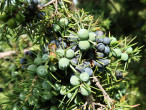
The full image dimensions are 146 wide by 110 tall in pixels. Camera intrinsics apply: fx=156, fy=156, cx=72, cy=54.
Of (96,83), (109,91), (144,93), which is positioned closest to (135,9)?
(144,93)

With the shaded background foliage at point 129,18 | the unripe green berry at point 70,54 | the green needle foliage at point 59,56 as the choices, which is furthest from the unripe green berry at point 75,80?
the shaded background foliage at point 129,18

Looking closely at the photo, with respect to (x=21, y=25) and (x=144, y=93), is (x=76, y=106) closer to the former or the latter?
(x=21, y=25)

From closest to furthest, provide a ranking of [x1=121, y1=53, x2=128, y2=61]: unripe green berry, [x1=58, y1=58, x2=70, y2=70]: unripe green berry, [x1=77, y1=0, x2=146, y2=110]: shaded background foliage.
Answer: [x1=58, y1=58, x2=70, y2=70]: unripe green berry < [x1=121, y1=53, x2=128, y2=61]: unripe green berry < [x1=77, y1=0, x2=146, y2=110]: shaded background foliage

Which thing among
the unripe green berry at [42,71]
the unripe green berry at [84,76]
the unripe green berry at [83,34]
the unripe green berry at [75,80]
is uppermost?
the unripe green berry at [83,34]

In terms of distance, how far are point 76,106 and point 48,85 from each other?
0.24 meters

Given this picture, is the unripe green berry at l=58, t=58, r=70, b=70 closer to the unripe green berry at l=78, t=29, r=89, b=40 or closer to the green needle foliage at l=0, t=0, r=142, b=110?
the green needle foliage at l=0, t=0, r=142, b=110

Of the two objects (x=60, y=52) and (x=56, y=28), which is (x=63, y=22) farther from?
(x=60, y=52)

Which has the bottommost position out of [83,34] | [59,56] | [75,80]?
[75,80]

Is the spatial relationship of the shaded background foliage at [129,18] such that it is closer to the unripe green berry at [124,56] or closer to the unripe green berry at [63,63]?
the unripe green berry at [124,56]

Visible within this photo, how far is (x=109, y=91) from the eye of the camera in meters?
1.12

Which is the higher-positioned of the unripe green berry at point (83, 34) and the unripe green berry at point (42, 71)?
the unripe green berry at point (83, 34)

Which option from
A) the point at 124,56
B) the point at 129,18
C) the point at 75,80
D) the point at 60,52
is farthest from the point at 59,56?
the point at 129,18

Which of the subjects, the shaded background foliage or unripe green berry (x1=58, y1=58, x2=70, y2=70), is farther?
the shaded background foliage

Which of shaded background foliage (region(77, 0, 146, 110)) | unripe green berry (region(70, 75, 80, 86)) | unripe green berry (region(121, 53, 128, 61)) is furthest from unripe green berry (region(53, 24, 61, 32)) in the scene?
shaded background foliage (region(77, 0, 146, 110))
